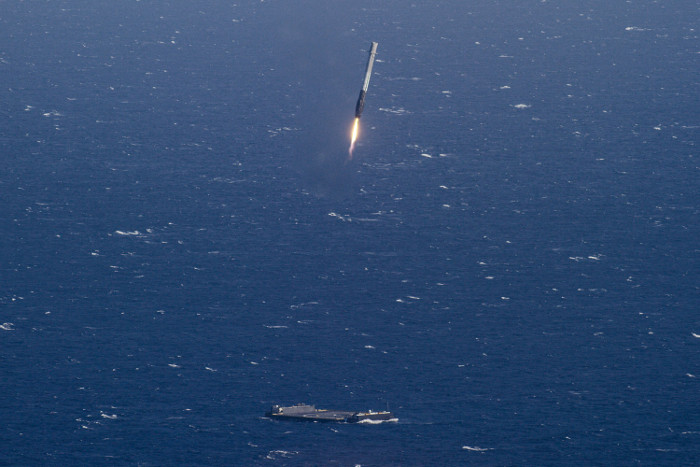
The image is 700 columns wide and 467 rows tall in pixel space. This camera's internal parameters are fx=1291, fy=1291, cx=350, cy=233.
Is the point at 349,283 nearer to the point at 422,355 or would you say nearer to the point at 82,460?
the point at 422,355

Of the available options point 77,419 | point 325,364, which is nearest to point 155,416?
point 77,419

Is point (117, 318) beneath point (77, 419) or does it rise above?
above

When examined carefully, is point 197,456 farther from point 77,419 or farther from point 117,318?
point 117,318

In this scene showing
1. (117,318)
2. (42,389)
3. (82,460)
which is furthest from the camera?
(117,318)

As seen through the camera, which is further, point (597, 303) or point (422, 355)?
point (597, 303)

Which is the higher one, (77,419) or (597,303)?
(597,303)

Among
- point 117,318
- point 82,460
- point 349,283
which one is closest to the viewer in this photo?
point 82,460

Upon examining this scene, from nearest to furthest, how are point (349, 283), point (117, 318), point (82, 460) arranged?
point (82, 460) → point (117, 318) → point (349, 283)

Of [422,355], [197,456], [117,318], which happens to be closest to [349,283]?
[422,355]

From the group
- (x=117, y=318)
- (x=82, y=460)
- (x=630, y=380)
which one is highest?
(x=117, y=318)
